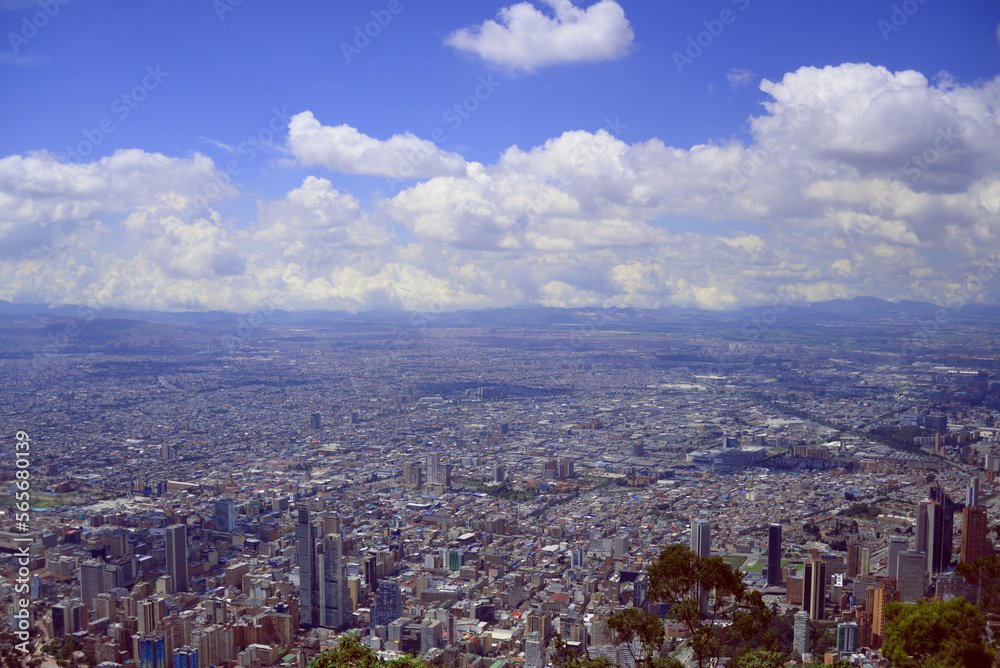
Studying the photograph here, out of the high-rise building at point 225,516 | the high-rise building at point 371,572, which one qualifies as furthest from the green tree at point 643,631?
the high-rise building at point 225,516

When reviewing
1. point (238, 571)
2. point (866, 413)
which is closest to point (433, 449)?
point (238, 571)

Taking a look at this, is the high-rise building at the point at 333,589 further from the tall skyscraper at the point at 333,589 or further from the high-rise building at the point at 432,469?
the high-rise building at the point at 432,469

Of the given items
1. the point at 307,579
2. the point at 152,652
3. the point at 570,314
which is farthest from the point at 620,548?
the point at 570,314

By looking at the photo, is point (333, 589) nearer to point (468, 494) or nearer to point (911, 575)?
point (468, 494)

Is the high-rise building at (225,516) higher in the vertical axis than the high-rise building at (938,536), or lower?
lower

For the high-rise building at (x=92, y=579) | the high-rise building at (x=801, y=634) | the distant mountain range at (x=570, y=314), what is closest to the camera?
the high-rise building at (x=801, y=634)

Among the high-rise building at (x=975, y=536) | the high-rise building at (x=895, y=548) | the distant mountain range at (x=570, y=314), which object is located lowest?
the high-rise building at (x=895, y=548)
